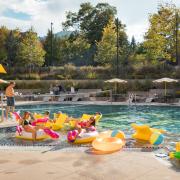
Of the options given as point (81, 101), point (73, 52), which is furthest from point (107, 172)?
point (73, 52)

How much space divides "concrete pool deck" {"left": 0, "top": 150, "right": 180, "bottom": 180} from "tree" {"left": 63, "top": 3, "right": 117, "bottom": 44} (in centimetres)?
5590

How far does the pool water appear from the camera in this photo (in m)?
15.6

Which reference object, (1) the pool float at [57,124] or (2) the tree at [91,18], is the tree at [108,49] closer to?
(2) the tree at [91,18]

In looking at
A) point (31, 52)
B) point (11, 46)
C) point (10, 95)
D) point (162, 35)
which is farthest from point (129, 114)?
point (11, 46)

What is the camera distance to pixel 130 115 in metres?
20.4

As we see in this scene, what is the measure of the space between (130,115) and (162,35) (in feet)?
76.7

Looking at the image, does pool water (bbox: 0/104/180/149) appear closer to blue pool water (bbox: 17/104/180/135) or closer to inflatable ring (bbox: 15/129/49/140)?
blue pool water (bbox: 17/104/180/135)

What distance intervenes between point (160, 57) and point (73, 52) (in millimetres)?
19267

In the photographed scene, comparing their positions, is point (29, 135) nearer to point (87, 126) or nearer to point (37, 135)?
point (37, 135)

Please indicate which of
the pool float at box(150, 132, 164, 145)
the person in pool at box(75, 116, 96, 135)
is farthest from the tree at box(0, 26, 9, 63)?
the pool float at box(150, 132, 164, 145)

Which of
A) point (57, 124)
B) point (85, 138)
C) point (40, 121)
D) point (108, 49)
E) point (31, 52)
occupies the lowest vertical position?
point (85, 138)

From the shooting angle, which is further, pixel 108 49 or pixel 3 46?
pixel 3 46

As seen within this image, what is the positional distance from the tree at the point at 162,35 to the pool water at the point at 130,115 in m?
16.9

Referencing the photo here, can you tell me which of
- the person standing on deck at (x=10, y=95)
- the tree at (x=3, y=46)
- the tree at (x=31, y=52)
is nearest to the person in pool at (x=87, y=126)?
the person standing on deck at (x=10, y=95)
